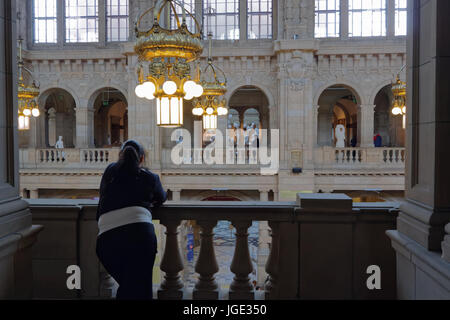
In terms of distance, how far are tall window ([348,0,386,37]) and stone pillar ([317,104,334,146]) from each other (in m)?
5.08

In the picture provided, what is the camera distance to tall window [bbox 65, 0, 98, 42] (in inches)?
716

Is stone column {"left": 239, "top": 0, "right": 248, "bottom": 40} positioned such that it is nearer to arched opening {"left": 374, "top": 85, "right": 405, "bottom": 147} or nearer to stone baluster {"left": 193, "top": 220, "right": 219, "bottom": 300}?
arched opening {"left": 374, "top": 85, "right": 405, "bottom": 147}

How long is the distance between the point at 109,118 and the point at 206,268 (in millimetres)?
25253

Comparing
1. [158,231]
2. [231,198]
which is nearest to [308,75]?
[231,198]

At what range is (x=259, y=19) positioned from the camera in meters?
17.5

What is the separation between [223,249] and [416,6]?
19.0 meters

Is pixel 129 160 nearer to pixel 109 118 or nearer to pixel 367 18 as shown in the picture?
pixel 367 18

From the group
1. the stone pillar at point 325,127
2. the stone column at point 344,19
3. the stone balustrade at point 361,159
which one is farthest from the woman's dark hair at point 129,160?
the stone pillar at point 325,127

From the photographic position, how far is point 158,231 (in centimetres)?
1493

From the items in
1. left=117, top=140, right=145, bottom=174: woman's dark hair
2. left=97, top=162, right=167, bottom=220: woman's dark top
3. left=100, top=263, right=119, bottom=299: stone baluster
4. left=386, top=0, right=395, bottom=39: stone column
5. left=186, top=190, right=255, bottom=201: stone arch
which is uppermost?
left=386, top=0, right=395, bottom=39: stone column

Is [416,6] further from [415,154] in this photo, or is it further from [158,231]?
[158,231]

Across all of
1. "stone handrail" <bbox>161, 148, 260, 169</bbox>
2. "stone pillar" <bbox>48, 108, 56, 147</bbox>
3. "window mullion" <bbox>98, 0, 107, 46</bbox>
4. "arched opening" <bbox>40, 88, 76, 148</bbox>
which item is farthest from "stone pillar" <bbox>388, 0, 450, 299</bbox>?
"stone pillar" <bbox>48, 108, 56, 147</bbox>

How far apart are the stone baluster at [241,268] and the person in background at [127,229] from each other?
0.84 meters

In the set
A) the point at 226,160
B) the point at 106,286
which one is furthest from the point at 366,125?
the point at 106,286
